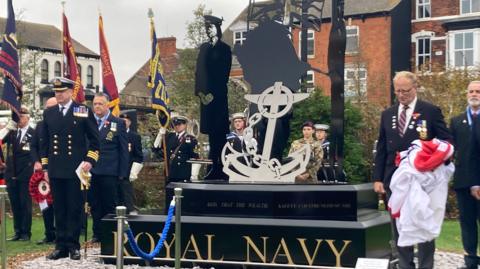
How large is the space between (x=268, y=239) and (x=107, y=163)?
13.3 feet

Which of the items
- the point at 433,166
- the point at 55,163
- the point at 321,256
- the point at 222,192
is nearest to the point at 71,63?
the point at 55,163

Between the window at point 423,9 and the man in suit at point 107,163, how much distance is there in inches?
1539

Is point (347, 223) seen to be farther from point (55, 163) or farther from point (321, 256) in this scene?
point (55, 163)

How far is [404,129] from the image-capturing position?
813 centimetres

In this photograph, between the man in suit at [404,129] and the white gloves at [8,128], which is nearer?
the man in suit at [404,129]

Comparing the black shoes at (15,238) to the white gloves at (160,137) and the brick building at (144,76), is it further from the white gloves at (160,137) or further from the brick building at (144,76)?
the brick building at (144,76)

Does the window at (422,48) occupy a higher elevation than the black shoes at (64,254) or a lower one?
higher

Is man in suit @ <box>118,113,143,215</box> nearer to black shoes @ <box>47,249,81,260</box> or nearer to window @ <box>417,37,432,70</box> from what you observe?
black shoes @ <box>47,249,81,260</box>

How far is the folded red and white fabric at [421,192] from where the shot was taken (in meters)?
7.44

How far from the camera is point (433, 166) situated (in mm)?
7461

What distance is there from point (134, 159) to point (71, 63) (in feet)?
8.19

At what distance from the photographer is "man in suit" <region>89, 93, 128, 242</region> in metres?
12.5

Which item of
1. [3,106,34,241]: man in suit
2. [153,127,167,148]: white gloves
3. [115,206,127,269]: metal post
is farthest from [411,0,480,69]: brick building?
[115,206,127,269]: metal post

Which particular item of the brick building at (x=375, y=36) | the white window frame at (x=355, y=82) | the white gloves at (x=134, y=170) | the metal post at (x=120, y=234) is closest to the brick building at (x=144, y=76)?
the brick building at (x=375, y=36)
